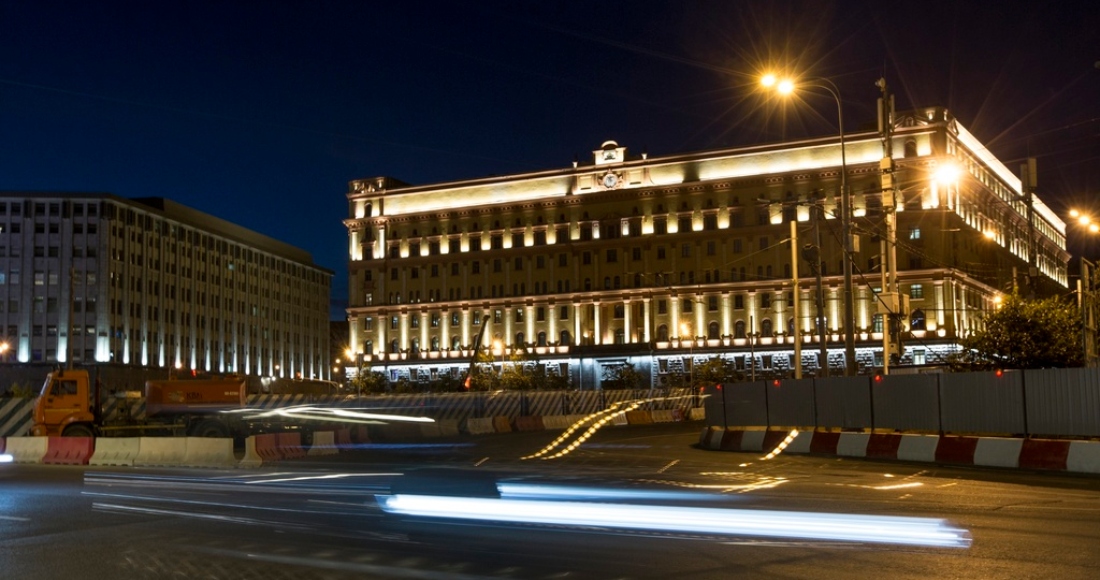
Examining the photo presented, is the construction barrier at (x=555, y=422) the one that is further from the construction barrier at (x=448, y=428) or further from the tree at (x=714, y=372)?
the tree at (x=714, y=372)

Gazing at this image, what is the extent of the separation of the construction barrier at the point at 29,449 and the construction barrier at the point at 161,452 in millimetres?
3991

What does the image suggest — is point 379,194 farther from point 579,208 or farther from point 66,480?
point 66,480

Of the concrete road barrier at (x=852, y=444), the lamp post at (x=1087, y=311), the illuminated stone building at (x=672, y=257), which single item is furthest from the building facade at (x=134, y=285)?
the concrete road barrier at (x=852, y=444)

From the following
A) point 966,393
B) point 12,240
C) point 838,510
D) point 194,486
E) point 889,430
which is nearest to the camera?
point 838,510

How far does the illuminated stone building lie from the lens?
360 ft

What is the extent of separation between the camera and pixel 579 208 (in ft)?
420

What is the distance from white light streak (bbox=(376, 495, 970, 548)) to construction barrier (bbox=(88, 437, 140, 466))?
1521 cm

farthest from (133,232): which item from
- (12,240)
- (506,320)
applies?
(506,320)

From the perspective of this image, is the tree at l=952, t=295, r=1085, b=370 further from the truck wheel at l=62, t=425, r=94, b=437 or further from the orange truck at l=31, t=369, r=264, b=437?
the truck wheel at l=62, t=425, r=94, b=437

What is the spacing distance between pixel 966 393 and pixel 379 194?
117 metres

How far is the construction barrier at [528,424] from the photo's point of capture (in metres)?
49.6

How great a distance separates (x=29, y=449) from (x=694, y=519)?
Result: 78.7ft

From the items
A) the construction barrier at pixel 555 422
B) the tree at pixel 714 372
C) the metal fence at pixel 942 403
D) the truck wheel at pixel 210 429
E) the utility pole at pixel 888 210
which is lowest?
the construction barrier at pixel 555 422

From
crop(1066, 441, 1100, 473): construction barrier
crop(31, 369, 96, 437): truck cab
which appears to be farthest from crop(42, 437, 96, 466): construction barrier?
crop(1066, 441, 1100, 473): construction barrier
